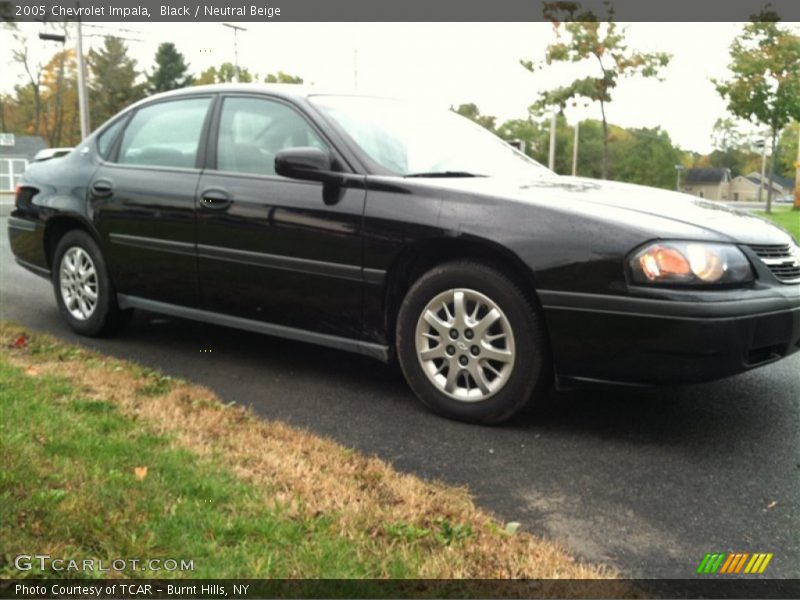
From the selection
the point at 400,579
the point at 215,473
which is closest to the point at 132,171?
the point at 215,473

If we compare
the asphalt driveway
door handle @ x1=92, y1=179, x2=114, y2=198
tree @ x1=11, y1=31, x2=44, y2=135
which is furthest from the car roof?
tree @ x1=11, y1=31, x2=44, y2=135

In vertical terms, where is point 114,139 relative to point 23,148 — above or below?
below

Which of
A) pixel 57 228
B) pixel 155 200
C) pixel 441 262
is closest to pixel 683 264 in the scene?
pixel 441 262

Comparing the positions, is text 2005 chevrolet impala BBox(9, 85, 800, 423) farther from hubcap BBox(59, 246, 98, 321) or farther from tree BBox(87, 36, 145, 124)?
tree BBox(87, 36, 145, 124)

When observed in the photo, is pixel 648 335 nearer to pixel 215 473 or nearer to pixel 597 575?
pixel 597 575

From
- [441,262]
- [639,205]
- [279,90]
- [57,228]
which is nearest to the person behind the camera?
[639,205]

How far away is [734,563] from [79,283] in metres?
4.44

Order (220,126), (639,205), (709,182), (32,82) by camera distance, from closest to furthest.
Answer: (639,205), (220,126), (32,82), (709,182)

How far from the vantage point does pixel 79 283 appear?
18.0 ft

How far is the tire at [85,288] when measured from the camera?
5.32m

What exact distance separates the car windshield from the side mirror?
240 millimetres

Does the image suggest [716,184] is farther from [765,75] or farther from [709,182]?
[765,75]

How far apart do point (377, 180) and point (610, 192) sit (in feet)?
3.67

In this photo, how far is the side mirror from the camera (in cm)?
404
